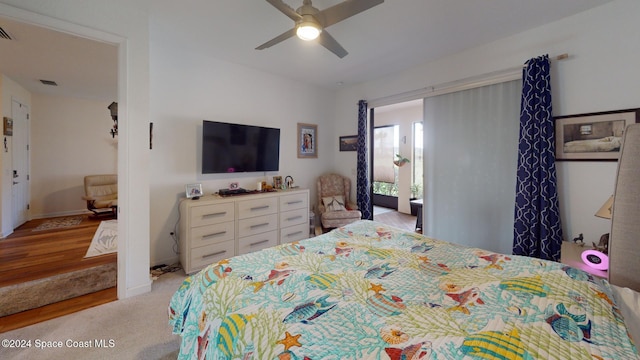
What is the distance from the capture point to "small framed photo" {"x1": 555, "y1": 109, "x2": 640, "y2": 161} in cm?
212

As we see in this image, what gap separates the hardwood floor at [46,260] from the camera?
2.12m

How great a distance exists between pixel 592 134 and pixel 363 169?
2.66 meters

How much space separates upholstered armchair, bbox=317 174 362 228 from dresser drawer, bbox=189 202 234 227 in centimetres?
160

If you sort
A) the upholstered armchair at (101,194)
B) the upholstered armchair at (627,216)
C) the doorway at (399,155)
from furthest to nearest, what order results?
the doorway at (399,155)
the upholstered armchair at (101,194)
the upholstered armchair at (627,216)

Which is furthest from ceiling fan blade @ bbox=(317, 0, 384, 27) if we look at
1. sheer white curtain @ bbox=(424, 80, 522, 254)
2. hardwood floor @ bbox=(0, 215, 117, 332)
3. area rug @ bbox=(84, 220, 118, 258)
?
area rug @ bbox=(84, 220, 118, 258)

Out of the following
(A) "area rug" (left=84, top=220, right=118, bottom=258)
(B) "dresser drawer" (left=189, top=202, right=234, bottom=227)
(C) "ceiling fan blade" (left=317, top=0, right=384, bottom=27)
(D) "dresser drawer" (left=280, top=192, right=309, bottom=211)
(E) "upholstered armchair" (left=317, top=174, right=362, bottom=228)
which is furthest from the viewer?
(E) "upholstered armchair" (left=317, top=174, right=362, bottom=228)

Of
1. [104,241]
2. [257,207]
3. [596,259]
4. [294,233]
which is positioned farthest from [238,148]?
[596,259]

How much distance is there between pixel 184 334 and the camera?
1.17 m

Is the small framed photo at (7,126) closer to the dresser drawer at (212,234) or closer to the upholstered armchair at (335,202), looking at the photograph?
the dresser drawer at (212,234)

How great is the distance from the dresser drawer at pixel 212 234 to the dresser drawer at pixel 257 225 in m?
0.12

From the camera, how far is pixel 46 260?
9.55 ft

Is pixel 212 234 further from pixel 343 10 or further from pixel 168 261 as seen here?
pixel 343 10

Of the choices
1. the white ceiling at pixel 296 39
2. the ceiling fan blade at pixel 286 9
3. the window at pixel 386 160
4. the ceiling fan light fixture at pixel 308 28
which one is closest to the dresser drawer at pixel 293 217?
the white ceiling at pixel 296 39

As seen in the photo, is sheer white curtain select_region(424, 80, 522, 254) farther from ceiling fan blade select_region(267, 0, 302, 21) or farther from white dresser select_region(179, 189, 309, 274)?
ceiling fan blade select_region(267, 0, 302, 21)
